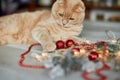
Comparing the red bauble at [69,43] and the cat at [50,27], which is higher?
the cat at [50,27]

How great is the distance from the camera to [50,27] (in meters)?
1.18

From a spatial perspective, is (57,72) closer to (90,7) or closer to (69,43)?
(69,43)

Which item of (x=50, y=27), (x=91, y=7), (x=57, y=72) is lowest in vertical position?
(x=57, y=72)

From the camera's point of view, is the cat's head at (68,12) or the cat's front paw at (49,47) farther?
the cat's head at (68,12)

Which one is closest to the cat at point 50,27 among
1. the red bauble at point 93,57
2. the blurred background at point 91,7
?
the red bauble at point 93,57

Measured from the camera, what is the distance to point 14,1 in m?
2.80

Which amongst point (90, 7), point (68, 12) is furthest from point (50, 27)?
point (90, 7)

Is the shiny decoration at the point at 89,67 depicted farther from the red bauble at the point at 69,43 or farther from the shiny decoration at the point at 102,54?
the red bauble at the point at 69,43

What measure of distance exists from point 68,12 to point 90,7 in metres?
1.60

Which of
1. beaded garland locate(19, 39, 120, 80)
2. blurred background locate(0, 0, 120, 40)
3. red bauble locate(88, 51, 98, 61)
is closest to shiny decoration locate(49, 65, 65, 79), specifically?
beaded garland locate(19, 39, 120, 80)

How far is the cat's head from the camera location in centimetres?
114

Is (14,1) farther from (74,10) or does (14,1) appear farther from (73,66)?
(73,66)

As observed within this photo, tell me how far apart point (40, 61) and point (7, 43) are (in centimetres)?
33

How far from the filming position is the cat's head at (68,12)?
1141 mm
